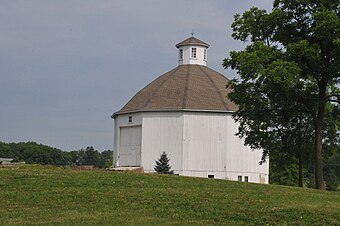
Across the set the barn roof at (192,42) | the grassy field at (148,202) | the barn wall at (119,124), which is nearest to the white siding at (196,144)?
the barn wall at (119,124)

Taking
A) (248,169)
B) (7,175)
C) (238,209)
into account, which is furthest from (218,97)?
(238,209)

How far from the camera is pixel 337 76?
31.0 metres

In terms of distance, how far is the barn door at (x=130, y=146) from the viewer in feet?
171

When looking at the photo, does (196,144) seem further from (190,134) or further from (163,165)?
(163,165)

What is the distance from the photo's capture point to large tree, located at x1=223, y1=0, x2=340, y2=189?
29.2 m

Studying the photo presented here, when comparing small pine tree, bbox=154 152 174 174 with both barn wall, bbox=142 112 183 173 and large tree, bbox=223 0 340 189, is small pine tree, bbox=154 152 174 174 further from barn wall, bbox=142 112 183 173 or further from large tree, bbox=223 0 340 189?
large tree, bbox=223 0 340 189

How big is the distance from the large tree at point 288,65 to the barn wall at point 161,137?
1571cm

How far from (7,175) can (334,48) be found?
1638cm

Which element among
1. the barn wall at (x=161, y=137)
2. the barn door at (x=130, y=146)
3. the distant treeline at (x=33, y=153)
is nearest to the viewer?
the barn wall at (x=161, y=137)

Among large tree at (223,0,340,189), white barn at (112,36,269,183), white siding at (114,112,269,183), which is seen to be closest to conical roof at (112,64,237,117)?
white barn at (112,36,269,183)

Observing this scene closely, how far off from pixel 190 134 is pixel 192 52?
1039 centimetres

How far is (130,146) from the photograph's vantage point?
53031mm

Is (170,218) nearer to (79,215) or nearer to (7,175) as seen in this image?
(79,215)

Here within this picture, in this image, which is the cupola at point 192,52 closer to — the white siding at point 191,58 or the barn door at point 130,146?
the white siding at point 191,58
